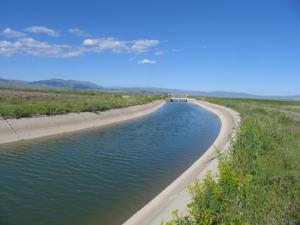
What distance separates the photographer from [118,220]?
1014 centimetres

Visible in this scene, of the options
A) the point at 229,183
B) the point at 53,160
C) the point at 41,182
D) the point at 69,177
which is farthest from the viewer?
the point at 53,160

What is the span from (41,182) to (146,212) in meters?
6.22

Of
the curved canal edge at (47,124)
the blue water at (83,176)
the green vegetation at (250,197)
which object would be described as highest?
the green vegetation at (250,197)

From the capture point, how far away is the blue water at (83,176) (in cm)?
1067

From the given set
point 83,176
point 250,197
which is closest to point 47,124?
point 83,176

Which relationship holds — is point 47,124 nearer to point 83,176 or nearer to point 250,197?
point 83,176

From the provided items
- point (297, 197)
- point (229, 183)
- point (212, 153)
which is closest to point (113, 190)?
point (229, 183)

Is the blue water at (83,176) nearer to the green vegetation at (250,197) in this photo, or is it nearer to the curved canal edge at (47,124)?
the curved canal edge at (47,124)

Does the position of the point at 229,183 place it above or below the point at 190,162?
above

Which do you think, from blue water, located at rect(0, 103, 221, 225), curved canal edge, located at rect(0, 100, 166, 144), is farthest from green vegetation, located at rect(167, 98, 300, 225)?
curved canal edge, located at rect(0, 100, 166, 144)

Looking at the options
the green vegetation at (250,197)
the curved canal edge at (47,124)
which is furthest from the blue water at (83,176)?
the green vegetation at (250,197)

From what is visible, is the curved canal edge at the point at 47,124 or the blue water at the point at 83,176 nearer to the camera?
the blue water at the point at 83,176

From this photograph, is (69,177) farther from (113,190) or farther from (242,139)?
(242,139)

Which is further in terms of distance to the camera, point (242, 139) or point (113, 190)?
point (242, 139)
